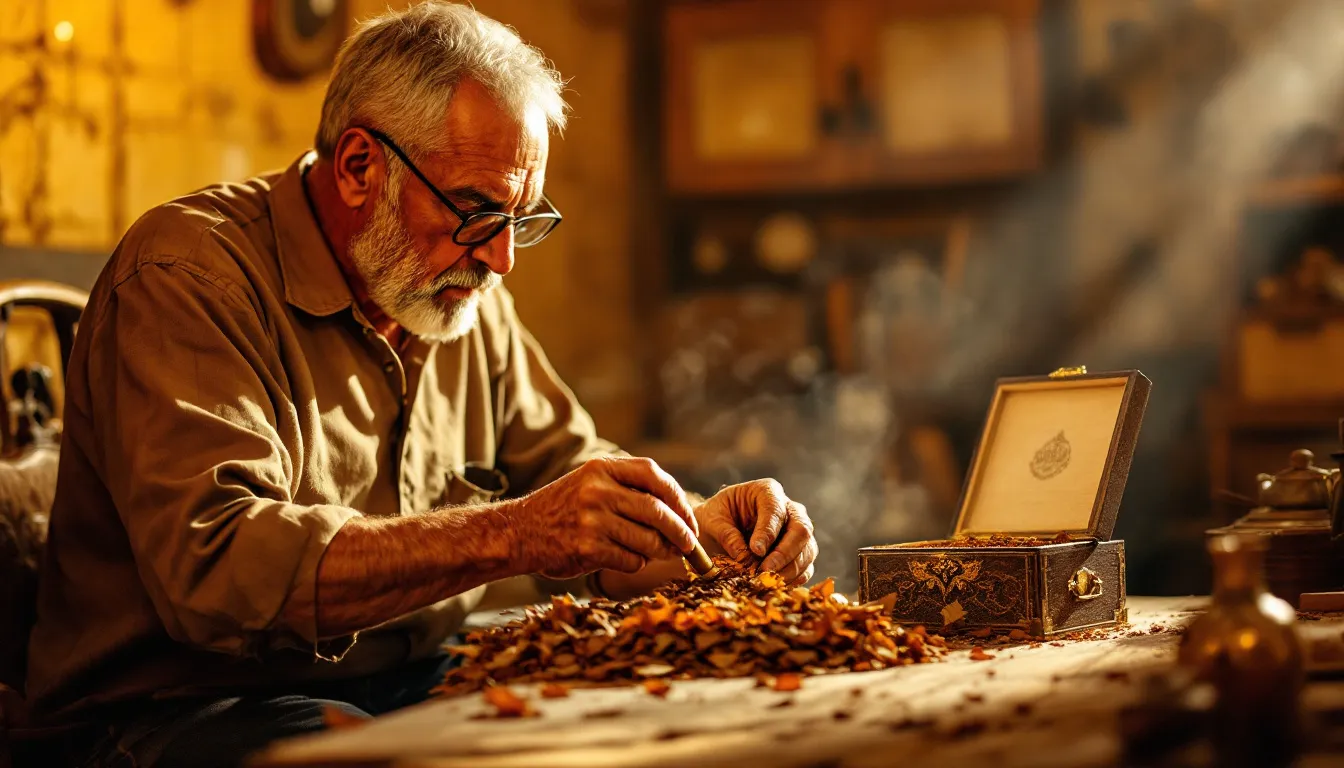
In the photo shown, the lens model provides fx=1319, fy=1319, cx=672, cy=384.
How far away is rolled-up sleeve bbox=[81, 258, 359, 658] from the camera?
5.57ft

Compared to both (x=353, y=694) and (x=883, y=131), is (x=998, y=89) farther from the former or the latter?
(x=353, y=694)

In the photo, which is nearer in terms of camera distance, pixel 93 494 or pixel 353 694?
pixel 93 494

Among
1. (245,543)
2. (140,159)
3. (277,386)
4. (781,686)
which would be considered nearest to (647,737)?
(781,686)

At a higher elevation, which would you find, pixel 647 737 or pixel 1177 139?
pixel 1177 139

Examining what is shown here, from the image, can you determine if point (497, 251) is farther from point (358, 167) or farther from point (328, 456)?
point (328, 456)

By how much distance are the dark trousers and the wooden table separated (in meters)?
0.62

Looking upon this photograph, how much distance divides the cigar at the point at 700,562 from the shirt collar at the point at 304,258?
32.3 inches

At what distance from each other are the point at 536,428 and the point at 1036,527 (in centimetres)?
110

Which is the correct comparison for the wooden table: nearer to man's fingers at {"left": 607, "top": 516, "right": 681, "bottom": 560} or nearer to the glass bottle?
the glass bottle

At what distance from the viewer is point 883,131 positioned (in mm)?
5602

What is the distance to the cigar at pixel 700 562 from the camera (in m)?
1.87

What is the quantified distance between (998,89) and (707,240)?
4.65 feet

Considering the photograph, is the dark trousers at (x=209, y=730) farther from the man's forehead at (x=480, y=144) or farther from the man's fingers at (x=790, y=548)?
the man's forehead at (x=480, y=144)

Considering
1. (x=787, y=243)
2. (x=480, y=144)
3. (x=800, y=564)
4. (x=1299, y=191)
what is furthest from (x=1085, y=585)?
(x=787, y=243)
